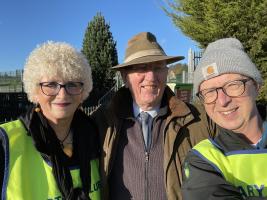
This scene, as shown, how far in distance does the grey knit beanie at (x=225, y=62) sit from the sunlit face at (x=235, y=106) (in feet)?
0.12

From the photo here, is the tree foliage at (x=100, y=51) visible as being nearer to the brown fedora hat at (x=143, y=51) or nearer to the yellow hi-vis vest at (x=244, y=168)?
the brown fedora hat at (x=143, y=51)

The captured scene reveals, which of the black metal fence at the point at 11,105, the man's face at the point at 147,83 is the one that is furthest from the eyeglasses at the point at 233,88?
the black metal fence at the point at 11,105

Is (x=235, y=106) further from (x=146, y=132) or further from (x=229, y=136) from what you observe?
(x=146, y=132)

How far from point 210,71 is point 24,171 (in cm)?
137

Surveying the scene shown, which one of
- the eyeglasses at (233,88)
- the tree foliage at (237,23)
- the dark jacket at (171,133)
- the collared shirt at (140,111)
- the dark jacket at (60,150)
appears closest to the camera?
the eyeglasses at (233,88)

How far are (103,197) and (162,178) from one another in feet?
1.65

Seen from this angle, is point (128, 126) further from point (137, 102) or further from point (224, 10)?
point (224, 10)

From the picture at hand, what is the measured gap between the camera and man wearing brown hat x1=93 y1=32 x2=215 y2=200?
291 cm

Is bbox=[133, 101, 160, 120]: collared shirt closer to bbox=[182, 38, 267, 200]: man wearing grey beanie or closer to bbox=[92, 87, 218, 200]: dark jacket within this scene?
bbox=[92, 87, 218, 200]: dark jacket

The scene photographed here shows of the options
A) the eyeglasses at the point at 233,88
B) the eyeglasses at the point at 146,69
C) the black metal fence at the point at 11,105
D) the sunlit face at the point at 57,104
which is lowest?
the black metal fence at the point at 11,105

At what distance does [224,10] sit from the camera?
11.3 meters

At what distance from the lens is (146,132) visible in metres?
3.11

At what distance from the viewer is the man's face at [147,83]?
10.4 ft

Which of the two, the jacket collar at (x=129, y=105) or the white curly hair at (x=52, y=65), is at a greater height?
the white curly hair at (x=52, y=65)
